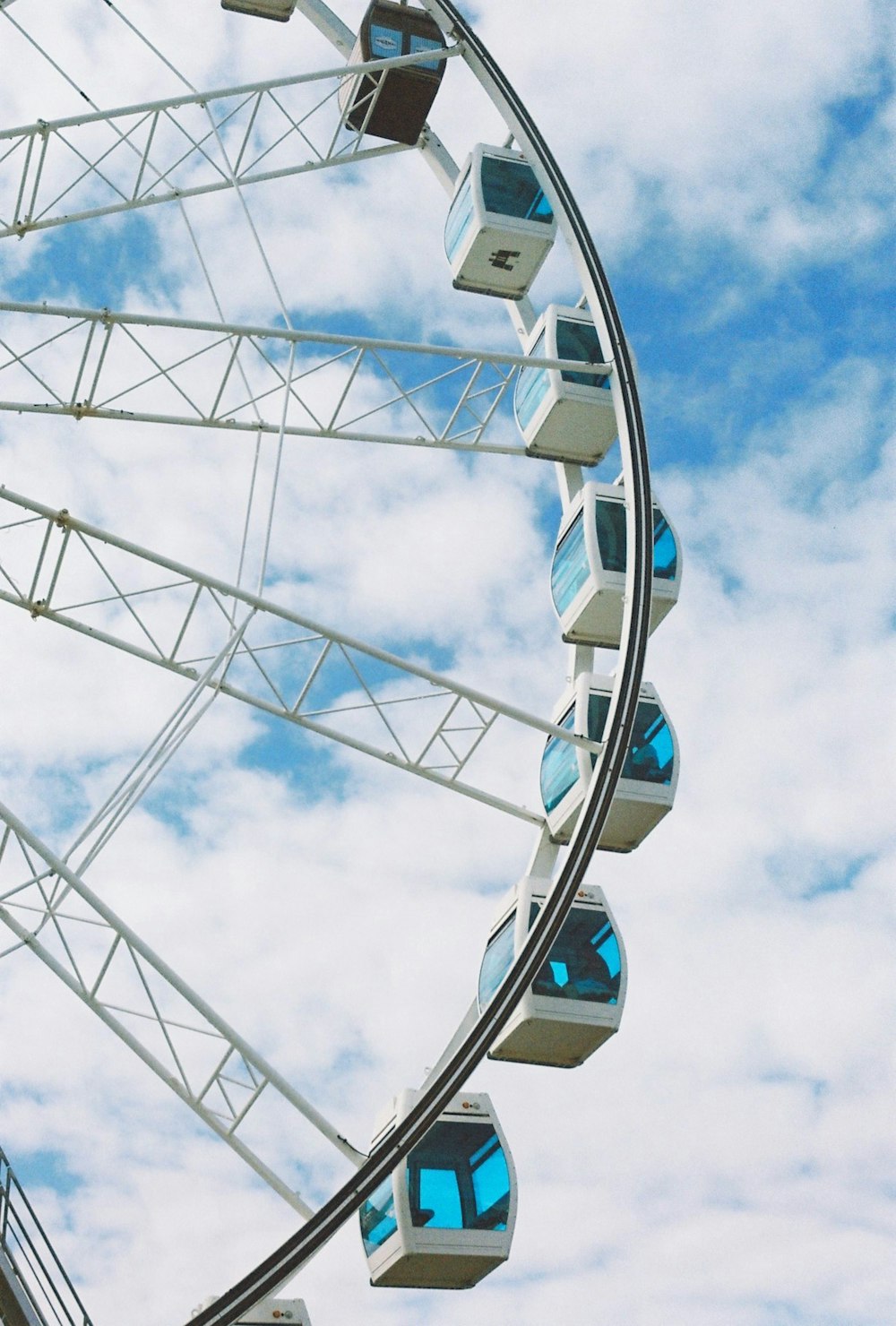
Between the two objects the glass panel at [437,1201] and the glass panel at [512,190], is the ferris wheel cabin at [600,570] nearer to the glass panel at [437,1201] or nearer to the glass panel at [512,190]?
the glass panel at [512,190]

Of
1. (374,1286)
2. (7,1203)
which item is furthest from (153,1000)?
(374,1286)

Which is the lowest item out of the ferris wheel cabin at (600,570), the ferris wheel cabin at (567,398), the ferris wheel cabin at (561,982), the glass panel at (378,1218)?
the glass panel at (378,1218)

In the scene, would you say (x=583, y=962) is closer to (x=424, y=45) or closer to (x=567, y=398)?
(x=567, y=398)

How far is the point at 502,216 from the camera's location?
15836 mm

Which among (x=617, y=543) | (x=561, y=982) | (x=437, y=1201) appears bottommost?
(x=437, y=1201)

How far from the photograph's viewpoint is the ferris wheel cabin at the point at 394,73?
16141mm

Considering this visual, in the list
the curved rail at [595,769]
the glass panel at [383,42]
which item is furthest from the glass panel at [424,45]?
the curved rail at [595,769]

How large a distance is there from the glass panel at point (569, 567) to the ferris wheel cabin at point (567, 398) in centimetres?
82

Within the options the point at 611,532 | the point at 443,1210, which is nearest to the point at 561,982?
the point at 443,1210

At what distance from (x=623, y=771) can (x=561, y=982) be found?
1908mm

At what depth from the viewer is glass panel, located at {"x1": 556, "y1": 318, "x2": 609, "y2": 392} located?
1520cm

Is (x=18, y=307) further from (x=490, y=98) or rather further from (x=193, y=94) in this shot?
(x=490, y=98)

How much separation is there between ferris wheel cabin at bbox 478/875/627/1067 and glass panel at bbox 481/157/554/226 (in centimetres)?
629

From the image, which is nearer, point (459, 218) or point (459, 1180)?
point (459, 1180)
